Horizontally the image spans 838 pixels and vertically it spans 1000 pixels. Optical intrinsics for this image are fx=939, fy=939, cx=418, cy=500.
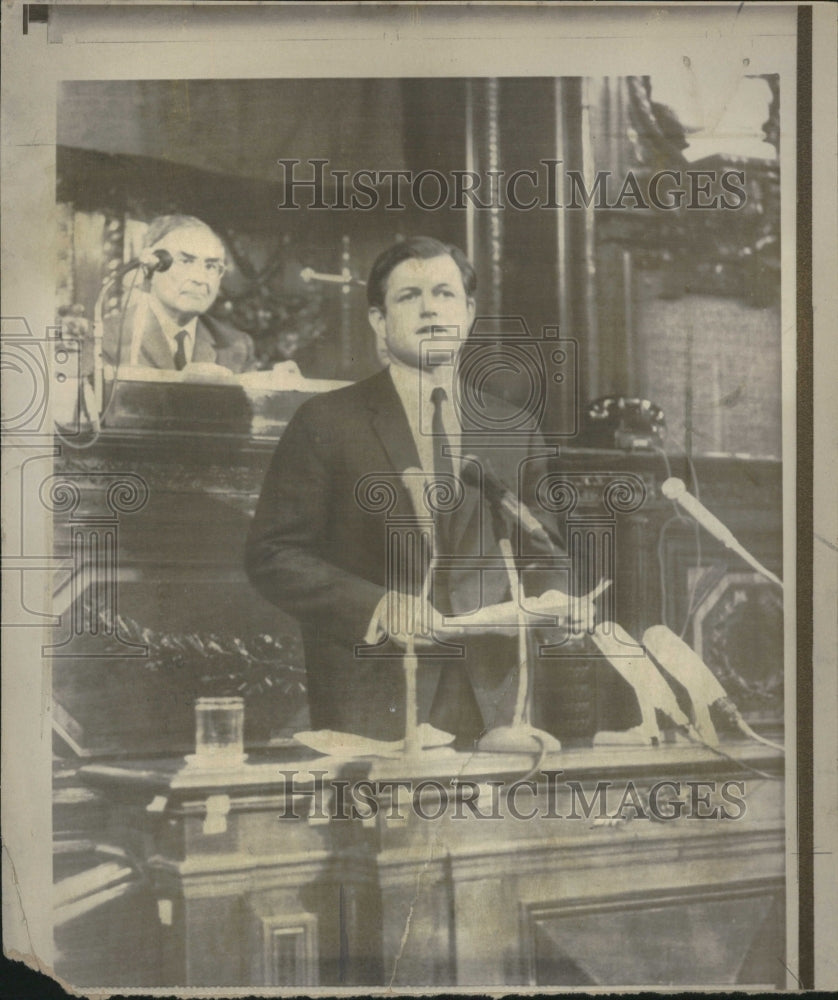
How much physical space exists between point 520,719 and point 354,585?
0.50m

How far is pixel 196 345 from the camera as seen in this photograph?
2.21 metres

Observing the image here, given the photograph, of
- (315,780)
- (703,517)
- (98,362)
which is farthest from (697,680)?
(98,362)

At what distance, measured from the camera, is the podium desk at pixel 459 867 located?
219 cm

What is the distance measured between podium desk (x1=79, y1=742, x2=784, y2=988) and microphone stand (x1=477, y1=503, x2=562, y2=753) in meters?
0.03

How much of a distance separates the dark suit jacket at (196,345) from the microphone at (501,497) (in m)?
0.57

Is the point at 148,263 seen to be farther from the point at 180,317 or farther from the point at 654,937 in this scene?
the point at 654,937

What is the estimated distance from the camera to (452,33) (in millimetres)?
2197

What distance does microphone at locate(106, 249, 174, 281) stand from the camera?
220 centimetres

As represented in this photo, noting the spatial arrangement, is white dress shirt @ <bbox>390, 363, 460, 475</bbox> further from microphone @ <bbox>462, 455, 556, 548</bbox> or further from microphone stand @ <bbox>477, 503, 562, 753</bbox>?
microphone stand @ <bbox>477, 503, 562, 753</bbox>

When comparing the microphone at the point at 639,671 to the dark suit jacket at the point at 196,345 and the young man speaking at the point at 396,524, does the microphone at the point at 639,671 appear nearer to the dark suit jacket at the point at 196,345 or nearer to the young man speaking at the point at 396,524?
the young man speaking at the point at 396,524

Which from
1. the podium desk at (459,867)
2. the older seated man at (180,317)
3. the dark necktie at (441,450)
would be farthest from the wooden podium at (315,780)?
the dark necktie at (441,450)

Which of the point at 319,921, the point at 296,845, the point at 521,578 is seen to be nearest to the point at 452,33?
the point at 521,578

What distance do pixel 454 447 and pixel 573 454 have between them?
0.28 metres

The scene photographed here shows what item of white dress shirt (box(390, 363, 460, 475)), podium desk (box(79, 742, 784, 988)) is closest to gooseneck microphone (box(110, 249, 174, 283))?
white dress shirt (box(390, 363, 460, 475))
